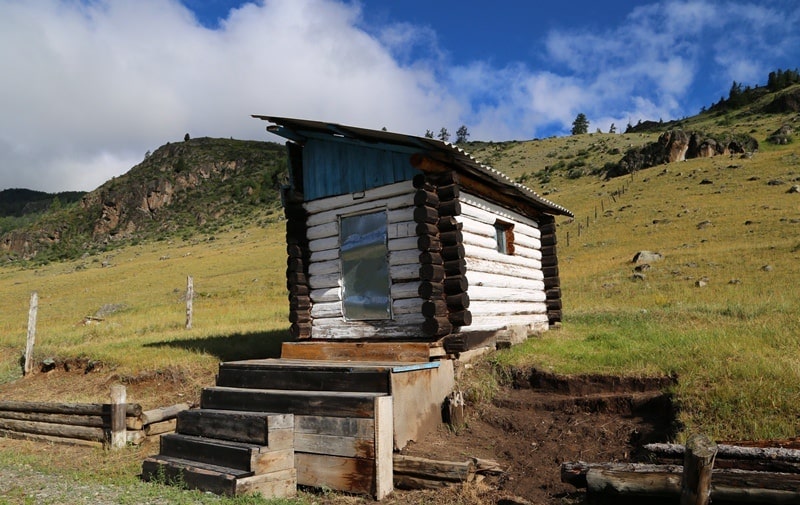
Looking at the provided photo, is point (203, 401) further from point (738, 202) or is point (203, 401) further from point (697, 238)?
point (738, 202)

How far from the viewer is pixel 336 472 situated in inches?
261

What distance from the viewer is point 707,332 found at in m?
10.1

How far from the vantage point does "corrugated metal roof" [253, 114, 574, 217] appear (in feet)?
28.6

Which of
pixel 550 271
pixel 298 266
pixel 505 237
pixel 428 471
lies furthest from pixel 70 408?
pixel 550 271

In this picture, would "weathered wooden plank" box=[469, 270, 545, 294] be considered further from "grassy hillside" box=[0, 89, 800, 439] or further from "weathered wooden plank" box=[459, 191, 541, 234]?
"grassy hillside" box=[0, 89, 800, 439]

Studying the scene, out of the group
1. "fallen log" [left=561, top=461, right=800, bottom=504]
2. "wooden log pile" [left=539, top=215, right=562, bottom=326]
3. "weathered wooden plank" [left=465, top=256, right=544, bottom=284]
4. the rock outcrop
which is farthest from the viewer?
the rock outcrop

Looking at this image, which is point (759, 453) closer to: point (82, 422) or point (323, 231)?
point (323, 231)

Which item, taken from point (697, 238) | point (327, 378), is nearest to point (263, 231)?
point (697, 238)

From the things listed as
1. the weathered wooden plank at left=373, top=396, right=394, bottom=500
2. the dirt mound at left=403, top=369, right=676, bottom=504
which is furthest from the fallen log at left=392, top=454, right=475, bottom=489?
the dirt mound at left=403, top=369, right=676, bottom=504

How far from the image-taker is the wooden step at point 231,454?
6461 mm

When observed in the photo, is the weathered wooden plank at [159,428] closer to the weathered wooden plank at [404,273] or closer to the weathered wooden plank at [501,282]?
the weathered wooden plank at [404,273]

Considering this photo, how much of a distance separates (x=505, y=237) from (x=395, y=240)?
375 cm

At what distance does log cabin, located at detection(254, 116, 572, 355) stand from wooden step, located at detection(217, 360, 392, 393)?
6.04ft

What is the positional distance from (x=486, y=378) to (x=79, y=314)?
23.6 meters
